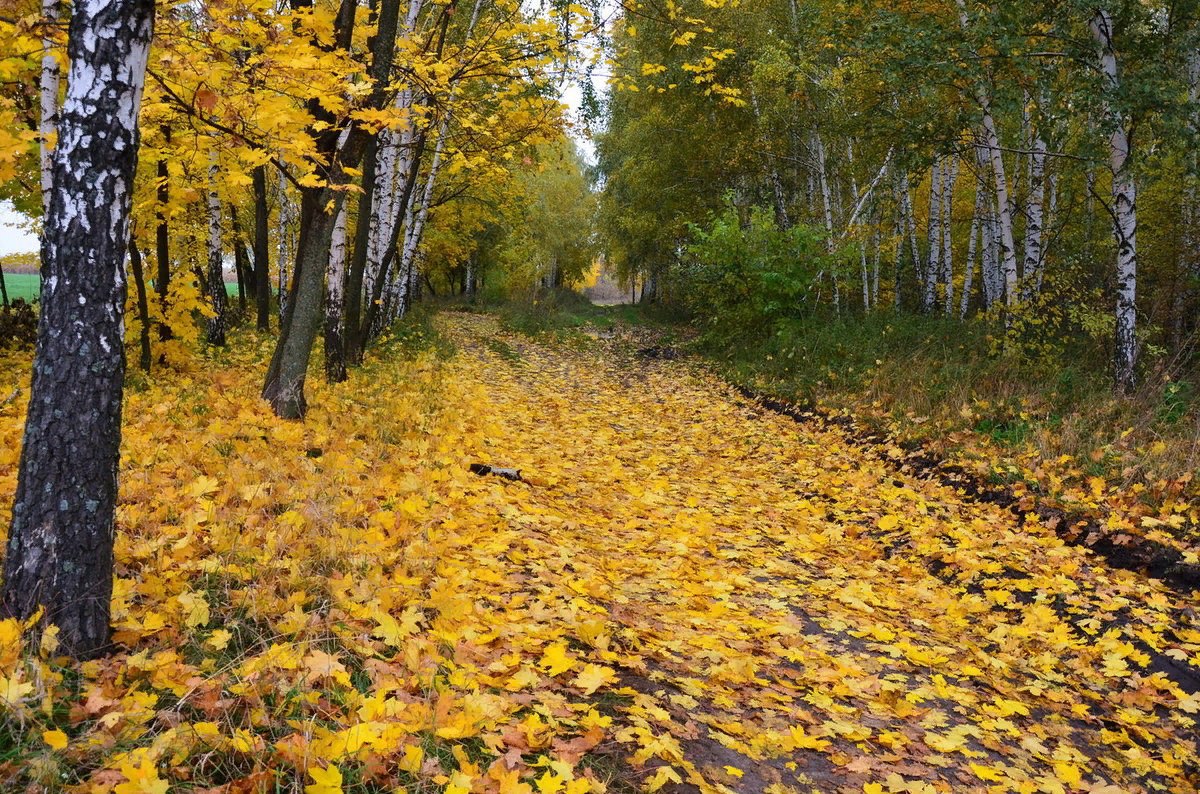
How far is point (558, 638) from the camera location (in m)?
3.64

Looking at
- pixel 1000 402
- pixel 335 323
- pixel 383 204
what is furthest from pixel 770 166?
pixel 335 323

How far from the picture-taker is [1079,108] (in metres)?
8.69

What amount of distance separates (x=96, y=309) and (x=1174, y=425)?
9318 millimetres

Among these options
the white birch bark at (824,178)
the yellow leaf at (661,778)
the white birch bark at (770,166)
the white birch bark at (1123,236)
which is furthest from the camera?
the white birch bark at (770,166)

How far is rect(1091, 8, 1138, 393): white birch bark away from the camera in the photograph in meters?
8.62

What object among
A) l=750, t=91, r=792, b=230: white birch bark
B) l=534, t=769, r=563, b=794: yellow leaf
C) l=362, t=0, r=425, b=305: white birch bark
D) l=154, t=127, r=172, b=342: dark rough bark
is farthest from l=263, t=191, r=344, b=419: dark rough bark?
l=750, t=91, r=792, b=230: white birch bark

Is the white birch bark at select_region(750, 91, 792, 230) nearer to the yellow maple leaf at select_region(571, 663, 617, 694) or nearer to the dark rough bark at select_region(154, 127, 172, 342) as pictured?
the dark rough bark at select_region(154, 127, 172, 342)

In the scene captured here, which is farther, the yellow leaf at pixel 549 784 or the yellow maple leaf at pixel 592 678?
the yellow maple leaf at pixel 592 678

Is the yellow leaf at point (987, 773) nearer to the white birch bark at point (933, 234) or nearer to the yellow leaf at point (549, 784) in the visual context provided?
the yellow leaf at point (549, 784)

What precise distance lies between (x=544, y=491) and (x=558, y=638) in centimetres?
313

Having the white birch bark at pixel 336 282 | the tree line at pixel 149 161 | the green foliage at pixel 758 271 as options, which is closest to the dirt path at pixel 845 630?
the tree line at pixel 149 161

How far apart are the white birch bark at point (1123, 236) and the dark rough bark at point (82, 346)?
1034 centimetres

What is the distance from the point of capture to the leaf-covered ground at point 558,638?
242 cm

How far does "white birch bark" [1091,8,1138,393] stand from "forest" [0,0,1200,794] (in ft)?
0.17
